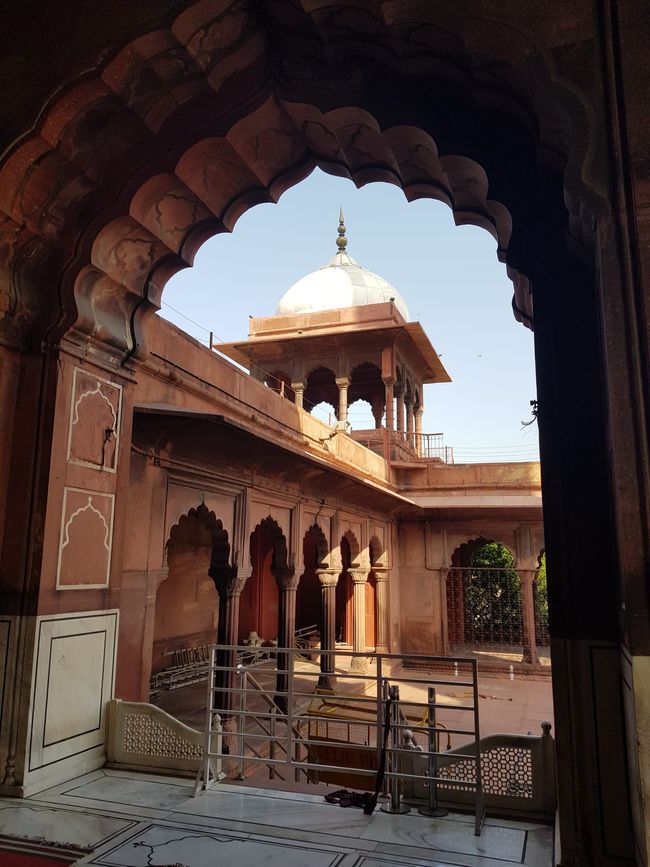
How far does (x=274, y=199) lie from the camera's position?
515 centimetres

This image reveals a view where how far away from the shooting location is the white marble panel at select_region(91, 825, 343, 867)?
320 cm

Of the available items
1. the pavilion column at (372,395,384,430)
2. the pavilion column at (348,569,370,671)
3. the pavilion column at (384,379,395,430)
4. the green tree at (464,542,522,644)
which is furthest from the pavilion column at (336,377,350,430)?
the green tree at (464,542,522,644)

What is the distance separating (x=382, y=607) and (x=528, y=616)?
3.15m

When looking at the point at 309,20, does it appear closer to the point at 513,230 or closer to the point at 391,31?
the point at 391,31

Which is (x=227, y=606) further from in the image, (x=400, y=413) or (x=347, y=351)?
(x=400, y=413)

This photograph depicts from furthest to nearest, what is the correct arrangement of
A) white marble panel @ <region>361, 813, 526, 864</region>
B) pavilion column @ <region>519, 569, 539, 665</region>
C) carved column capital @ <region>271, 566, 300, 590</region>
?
pavilion column @ <region>519, 569, 539, 665</region> < carved column capital @ <region>271, 566, 300, 590</region> < white marble panel @ <region>361, 813, 526, 864</region>

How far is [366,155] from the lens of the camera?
15.5 feet

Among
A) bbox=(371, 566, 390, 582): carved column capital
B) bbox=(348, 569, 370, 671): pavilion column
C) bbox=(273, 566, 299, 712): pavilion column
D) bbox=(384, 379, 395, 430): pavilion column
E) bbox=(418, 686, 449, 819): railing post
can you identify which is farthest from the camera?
bbox=(384, 379, 395, 430): pavilion column

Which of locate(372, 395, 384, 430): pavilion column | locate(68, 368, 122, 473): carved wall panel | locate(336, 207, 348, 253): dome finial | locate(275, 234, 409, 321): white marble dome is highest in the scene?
locate(336, 207, 348, 253): dome finial

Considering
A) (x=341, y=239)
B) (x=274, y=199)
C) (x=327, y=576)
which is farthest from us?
(x=341, y=239)

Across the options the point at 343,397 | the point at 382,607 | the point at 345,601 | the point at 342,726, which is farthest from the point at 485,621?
the point at 342,726

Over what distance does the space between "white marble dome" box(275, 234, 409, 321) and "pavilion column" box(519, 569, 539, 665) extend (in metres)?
7.28

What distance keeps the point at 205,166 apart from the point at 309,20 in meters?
1.24

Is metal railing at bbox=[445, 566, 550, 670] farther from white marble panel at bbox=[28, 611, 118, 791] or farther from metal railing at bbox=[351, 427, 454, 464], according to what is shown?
white marble panel at bbox=[28, 611, 118, 791]
